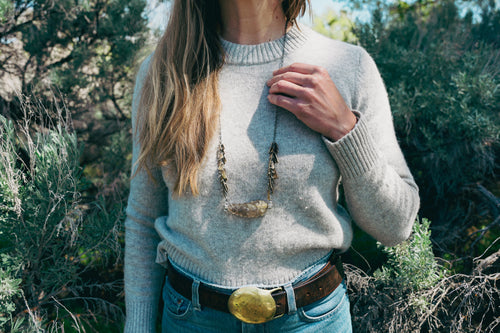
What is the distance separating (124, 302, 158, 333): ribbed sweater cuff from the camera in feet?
4.38

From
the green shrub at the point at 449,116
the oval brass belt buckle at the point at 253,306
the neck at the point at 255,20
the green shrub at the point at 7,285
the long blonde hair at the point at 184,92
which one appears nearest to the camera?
the oval brass belt buckle at the point at 253,306

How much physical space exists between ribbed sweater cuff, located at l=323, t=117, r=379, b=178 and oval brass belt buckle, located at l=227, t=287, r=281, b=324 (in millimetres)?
447

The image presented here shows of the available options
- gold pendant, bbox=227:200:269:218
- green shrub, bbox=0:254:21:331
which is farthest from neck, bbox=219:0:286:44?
green shrub, bbox=0:254:21:331

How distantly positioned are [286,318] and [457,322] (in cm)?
98

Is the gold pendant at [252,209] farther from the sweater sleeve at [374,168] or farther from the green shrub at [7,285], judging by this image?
the green shrub at [7,285]

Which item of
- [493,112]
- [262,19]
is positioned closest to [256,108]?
[262,19]

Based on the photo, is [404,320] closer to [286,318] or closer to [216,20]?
[286,318]

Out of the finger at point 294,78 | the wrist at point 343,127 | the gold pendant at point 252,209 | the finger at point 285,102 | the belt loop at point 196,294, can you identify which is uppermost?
the finger at point 294,78

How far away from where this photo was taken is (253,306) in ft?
3.54

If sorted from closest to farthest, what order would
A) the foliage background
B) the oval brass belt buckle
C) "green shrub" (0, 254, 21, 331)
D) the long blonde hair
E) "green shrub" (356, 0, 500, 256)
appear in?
the oval brass belt buckle
the long blonde hair
"green shrub" (0, 254, 21, 331)
the foliage background
"green shrub" (356, 0, 500, 256)

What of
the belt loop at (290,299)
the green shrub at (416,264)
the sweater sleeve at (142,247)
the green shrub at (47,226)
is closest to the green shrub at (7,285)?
the green shrub at (47,226)

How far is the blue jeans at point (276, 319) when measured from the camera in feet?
3.73

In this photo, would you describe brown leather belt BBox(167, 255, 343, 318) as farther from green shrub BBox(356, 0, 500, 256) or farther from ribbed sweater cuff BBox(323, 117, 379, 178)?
green shrub BBox(356, 0, 500, 256)

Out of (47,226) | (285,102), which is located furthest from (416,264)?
(47,226)
